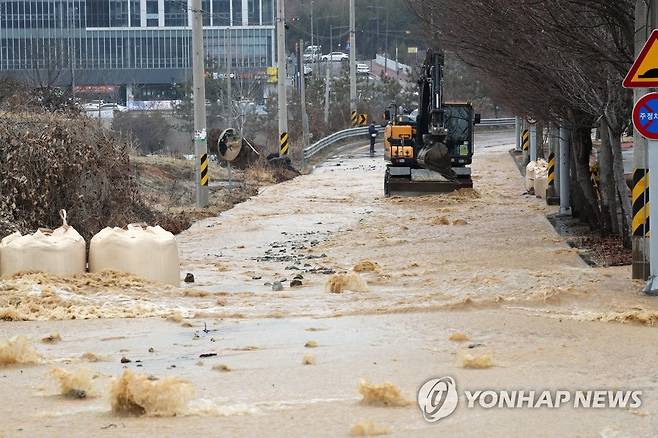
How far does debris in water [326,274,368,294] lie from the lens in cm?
1769

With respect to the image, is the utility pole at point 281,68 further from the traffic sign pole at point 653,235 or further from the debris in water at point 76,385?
the debris in water at point 76,385

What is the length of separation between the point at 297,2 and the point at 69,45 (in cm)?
4784

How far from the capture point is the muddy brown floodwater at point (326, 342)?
930 centimetres

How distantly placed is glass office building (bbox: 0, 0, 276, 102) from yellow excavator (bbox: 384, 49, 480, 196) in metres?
59.2

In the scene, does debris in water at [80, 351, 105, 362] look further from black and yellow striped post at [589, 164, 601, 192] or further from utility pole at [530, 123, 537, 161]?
utility pole at [530, 123, 537, 161]

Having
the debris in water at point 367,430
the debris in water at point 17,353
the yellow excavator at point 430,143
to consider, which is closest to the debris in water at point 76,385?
the debris in water at point 17,353

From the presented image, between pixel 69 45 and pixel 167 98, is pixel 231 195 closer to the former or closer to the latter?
pixel 69 45

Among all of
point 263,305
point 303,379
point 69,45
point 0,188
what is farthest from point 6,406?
point 69,45

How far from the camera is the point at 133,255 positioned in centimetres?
1769

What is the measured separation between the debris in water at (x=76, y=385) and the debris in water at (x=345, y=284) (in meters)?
7.44

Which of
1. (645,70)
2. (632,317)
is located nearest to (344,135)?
(645,70)

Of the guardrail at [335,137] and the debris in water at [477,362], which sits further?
the guardrail at [335,137]

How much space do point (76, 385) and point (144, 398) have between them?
39.0 inches

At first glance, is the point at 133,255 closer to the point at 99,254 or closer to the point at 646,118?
the point at 99,254
